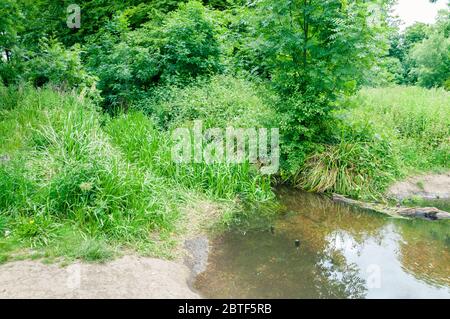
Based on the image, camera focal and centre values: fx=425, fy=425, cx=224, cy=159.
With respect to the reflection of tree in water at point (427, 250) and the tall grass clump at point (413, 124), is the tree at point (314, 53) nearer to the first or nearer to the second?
the tall grass clump at point (413, 124)

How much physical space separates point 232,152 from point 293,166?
3.67 feet

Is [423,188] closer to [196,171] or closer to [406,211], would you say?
[406,211]

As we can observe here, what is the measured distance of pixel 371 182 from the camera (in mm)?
7691

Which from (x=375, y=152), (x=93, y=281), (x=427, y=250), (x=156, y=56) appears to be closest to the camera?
(x=93, y=281)

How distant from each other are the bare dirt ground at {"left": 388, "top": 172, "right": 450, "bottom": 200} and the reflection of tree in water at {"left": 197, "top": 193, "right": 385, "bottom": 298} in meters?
1.24

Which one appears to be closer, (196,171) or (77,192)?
(77,192)

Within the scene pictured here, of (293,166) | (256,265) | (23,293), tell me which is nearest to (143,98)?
(293,166)

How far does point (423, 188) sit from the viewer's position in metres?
8.00

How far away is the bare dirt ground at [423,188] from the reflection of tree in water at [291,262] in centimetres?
124

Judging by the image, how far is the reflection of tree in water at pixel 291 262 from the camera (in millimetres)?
4699

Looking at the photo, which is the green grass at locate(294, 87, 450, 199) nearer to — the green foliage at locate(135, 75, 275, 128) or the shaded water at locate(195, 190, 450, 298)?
the shaded water at locate(195, 190, 450, 298)

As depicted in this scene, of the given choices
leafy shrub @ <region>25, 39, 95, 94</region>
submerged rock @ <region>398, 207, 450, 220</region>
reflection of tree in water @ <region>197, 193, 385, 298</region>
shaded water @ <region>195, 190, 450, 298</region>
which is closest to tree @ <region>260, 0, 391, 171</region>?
reflection of tree in water @ <region>197, 193, 385, 298</region>

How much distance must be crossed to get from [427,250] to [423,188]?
2519mm

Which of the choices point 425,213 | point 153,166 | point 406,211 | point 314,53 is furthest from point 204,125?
point 425,213
